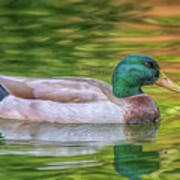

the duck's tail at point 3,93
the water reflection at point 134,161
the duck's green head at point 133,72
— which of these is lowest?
the water reflection at point 134,161

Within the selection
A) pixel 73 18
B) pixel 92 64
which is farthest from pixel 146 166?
pixel 73 18

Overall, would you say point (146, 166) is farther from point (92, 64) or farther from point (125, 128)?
point (92, 64)

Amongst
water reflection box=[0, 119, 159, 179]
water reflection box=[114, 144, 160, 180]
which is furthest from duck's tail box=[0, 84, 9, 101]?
water reflection box=[114, 144, 160, 180]

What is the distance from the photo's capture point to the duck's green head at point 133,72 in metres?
11.7

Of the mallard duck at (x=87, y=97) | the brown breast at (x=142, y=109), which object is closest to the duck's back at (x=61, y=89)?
the mallard duck at (x=87, y=97)

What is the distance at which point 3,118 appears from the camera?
11852 mm

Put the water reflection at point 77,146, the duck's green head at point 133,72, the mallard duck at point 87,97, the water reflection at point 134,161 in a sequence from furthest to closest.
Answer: the duck's green head at point 133,72
the mallard duck at point 87,97
the water reflection at point 77,146
the water reflection at point 134,161

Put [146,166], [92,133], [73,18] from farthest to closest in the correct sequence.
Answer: [73,18], [92,133], [146,166]

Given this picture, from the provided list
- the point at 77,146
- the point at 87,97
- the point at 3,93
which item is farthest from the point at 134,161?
the point at 3,93

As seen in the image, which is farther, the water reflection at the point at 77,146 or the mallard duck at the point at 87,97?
the mallard duck at the point at 87,97

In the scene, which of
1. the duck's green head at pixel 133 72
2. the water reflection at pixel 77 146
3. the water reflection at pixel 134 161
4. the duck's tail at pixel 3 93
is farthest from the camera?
the duck's tail at pixel 3 93

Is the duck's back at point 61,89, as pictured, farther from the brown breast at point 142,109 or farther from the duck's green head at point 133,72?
the brown breast at point 142,109

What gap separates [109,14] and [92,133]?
7779 mm

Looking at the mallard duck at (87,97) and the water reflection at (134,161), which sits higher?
the mallard duck at (87,97)
